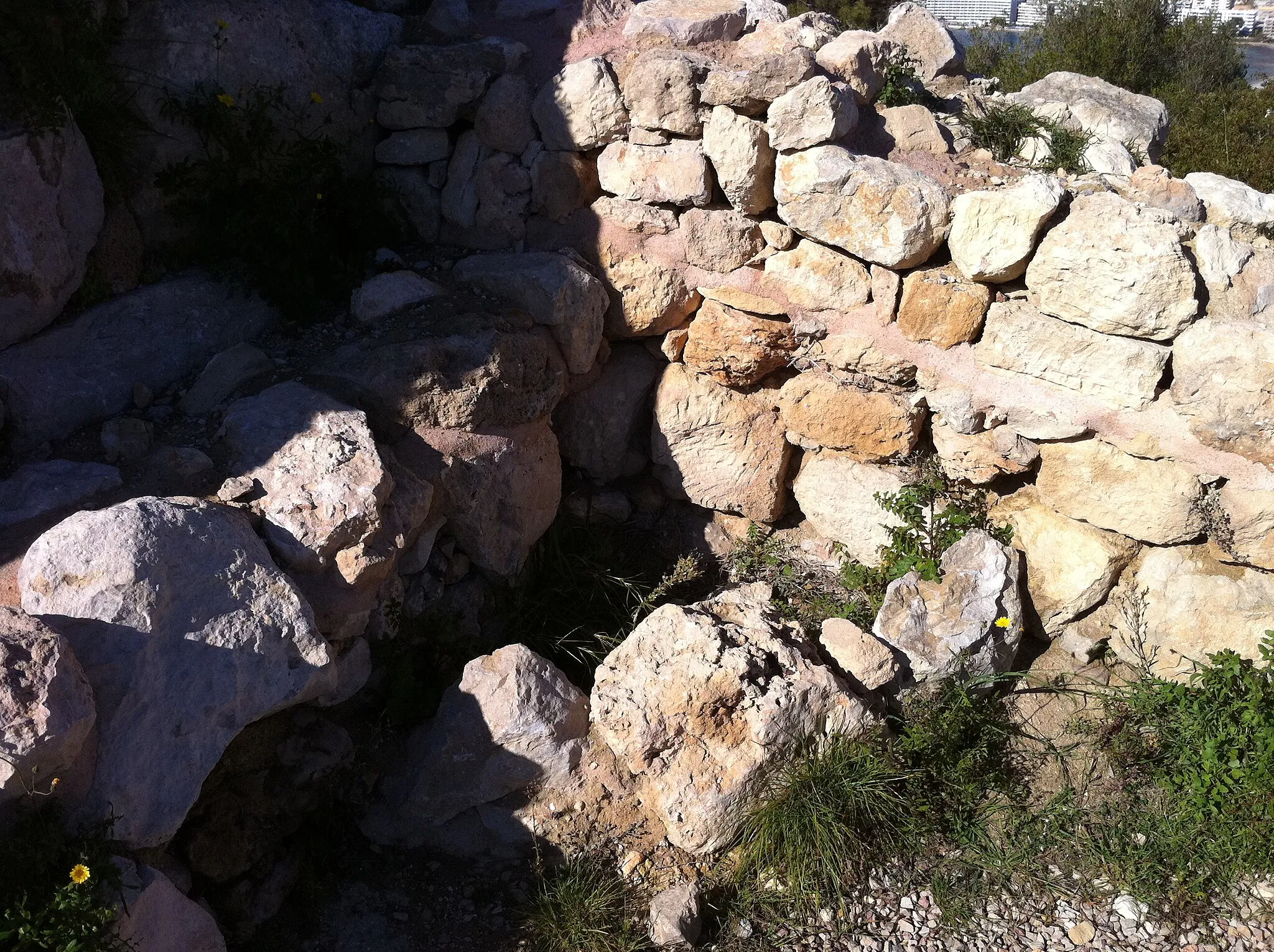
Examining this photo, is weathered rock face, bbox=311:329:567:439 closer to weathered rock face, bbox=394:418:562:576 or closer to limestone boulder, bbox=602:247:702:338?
weathered rock face, bbox=394:418:562:576

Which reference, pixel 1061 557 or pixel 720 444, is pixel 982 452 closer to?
pixel 1061 557

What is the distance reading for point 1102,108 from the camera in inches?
203

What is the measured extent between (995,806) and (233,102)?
14.2ft

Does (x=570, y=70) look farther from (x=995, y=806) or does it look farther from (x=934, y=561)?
(x=995, y=806)

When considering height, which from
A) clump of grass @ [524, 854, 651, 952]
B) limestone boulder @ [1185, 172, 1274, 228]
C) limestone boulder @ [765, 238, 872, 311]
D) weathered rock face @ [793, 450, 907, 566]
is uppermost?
limestone boulder @ [1185, 172, 1274, 228]

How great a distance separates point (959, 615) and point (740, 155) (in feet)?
7.31

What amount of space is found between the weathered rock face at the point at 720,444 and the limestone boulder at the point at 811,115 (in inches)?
46.5

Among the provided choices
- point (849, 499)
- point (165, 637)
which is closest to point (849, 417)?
point (849, 499)

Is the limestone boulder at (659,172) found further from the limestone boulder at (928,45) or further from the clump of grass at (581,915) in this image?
the clump of grass at (581,915)

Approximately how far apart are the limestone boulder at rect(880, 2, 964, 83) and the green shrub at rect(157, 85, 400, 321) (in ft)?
9.94

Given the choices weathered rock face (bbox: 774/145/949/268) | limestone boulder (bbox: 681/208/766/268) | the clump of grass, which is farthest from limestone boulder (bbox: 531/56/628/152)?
the clump of grass

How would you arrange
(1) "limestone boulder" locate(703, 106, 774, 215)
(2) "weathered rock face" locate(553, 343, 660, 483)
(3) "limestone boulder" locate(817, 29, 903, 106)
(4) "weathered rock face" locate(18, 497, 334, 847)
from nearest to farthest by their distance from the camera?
1. (4) "weathered rock face" locate(18, 497, 334, 847)
2. (1) "limestone boulder" locate(703, 106, 774, 215)
3. (3) "limestone boulder" locate(817, 29, 903, 106)
4. (2) "weathered rock face" locate(553, 343, 660, 483)

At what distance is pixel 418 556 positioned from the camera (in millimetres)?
4066

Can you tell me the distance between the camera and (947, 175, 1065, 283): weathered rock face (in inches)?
159
